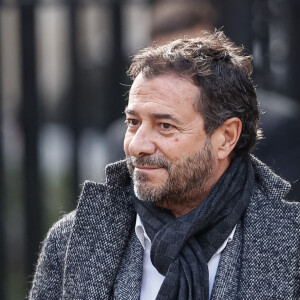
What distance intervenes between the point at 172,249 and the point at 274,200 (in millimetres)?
411

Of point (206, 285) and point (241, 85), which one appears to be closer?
point (206, 285)

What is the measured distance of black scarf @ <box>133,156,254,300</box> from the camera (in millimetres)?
2812

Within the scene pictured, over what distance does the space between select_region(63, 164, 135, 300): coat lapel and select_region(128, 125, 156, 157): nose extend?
230mm

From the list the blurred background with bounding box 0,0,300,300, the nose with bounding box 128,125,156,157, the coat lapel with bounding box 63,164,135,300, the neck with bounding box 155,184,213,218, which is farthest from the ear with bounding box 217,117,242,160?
the blurred background with bounding box 0,0,300,300

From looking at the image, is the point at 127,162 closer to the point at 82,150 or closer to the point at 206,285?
the point at 206,285

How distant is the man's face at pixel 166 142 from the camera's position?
9.53ft

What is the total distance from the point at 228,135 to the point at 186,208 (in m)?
0.29

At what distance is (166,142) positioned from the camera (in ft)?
9.55

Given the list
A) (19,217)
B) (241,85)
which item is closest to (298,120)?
(241,85)

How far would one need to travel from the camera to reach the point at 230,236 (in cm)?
293

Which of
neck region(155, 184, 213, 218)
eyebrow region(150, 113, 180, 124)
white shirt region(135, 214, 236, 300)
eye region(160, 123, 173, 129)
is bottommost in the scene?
white shirt region(135, 214, 236, 300)

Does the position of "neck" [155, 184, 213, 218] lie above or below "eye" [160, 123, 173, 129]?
below

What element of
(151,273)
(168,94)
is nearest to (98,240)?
(151,273)

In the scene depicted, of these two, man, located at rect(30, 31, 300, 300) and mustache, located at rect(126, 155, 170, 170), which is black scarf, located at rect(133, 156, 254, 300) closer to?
man, located at rect(30, 31, 300, 300)
